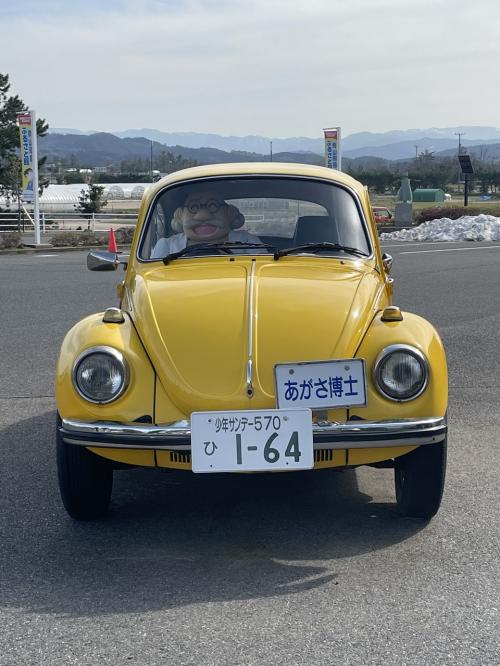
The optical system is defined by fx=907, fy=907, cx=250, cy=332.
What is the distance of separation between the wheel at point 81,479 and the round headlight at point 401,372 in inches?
52.0

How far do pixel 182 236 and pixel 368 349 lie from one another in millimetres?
1749

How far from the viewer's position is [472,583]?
3.53 meters

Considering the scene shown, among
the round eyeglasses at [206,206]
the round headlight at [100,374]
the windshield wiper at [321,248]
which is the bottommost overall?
the round headlight at [100,374]

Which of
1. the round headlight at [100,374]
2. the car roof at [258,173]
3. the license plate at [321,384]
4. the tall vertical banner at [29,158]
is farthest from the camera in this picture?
the tall vertical banner at [29,158]

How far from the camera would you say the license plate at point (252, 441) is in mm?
3668

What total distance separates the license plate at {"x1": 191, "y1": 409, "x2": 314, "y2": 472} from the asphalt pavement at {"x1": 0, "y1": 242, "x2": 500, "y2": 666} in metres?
0.43

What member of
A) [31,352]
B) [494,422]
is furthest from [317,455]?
[31,352]

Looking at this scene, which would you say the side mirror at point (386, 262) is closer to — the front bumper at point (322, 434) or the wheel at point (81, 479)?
the front bumper at point (322, 434)

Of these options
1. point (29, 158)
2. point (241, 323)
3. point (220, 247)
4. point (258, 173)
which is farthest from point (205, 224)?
point (29, 158)

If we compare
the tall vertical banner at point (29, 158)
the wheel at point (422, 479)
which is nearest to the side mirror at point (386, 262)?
the wheel at point (422, 479)

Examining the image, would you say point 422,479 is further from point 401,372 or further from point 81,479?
point 81,479

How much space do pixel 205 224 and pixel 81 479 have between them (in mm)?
1905

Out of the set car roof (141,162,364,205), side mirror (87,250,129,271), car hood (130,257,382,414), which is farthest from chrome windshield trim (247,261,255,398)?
side mirror (87,250,129,271)

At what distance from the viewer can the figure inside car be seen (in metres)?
5.34
